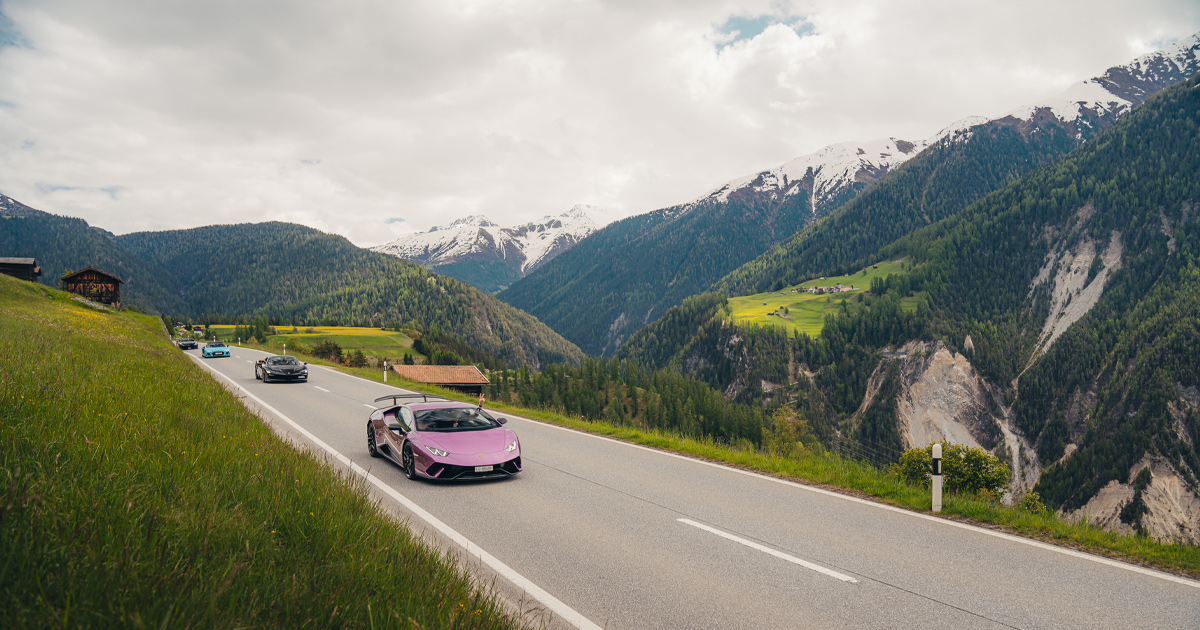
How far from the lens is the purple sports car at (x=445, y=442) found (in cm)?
991

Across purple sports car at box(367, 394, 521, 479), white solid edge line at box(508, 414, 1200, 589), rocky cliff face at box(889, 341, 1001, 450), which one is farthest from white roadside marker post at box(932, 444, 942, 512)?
rocky cliff face at box(889, 341, 1001, 450)

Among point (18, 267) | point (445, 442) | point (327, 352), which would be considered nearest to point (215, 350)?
point (327, 352)

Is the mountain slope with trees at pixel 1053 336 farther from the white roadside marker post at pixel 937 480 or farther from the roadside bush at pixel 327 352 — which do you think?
the white roadside marker post at pixel 937 480

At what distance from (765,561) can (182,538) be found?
212 inches

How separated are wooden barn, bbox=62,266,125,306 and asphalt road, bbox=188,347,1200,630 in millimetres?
96824

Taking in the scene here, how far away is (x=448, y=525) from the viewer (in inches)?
300

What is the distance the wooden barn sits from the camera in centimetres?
7989

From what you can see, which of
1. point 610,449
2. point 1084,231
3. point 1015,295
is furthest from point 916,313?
point 610,449

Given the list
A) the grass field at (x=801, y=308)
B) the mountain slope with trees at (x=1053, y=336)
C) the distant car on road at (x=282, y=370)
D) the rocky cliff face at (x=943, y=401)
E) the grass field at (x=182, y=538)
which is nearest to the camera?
the grass field at (x=182, y=538)

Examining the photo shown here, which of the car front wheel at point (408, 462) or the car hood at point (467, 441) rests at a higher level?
the car hood at point (467, 441)

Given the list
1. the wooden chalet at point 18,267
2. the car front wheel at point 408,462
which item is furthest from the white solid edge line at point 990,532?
the wooden chalet at point 18,267

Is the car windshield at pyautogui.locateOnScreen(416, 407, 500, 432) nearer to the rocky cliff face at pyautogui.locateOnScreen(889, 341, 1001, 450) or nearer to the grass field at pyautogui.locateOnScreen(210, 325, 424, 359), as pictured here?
the grass field at pyautogui.locateOnScreen(210, 325, 424, 359)

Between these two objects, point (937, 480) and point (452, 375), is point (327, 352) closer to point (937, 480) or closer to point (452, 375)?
point (452, 375)

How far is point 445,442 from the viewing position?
1030 cm
